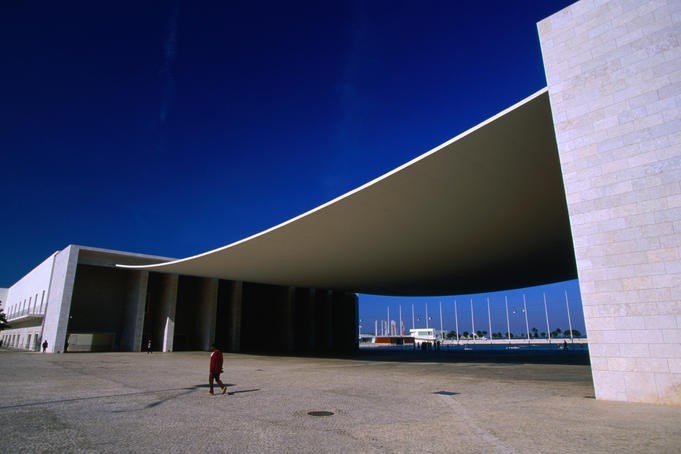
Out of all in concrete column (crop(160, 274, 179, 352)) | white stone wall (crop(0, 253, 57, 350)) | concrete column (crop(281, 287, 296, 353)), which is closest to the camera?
concrete column (crop(160, 274, 179, 352))

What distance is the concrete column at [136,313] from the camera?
2727 cm

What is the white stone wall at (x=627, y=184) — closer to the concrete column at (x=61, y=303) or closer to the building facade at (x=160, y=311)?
the building facade at (x=160, y=311)

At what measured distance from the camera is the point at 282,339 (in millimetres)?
33250

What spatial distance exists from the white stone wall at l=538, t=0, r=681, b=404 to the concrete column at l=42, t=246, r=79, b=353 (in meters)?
27.8

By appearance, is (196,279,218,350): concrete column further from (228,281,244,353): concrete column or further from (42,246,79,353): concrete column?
(42,246,79,353): concrete column

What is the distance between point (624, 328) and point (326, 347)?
32.5 m

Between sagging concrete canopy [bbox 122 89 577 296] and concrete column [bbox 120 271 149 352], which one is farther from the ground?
sagging concrete canopy [bbox 122 89 577 296]

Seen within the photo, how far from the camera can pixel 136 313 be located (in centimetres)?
2750

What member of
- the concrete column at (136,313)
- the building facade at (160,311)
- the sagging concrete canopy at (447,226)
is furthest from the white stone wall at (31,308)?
the sagging concrete canopy at (447,226)

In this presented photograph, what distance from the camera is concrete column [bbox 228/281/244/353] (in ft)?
96.8

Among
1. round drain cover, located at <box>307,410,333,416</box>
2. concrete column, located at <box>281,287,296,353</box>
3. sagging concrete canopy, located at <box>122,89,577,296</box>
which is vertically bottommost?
round drain cover, located at <box>307,410,333,416</box>

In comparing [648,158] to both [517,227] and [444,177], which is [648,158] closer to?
[444,177]

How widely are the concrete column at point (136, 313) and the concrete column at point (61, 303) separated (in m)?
3.78

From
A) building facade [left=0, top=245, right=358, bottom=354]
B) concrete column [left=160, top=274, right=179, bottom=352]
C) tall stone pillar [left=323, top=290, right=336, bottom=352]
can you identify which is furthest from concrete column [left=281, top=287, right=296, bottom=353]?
concrete column [left=160, top=274, right=179, bottom=352]
